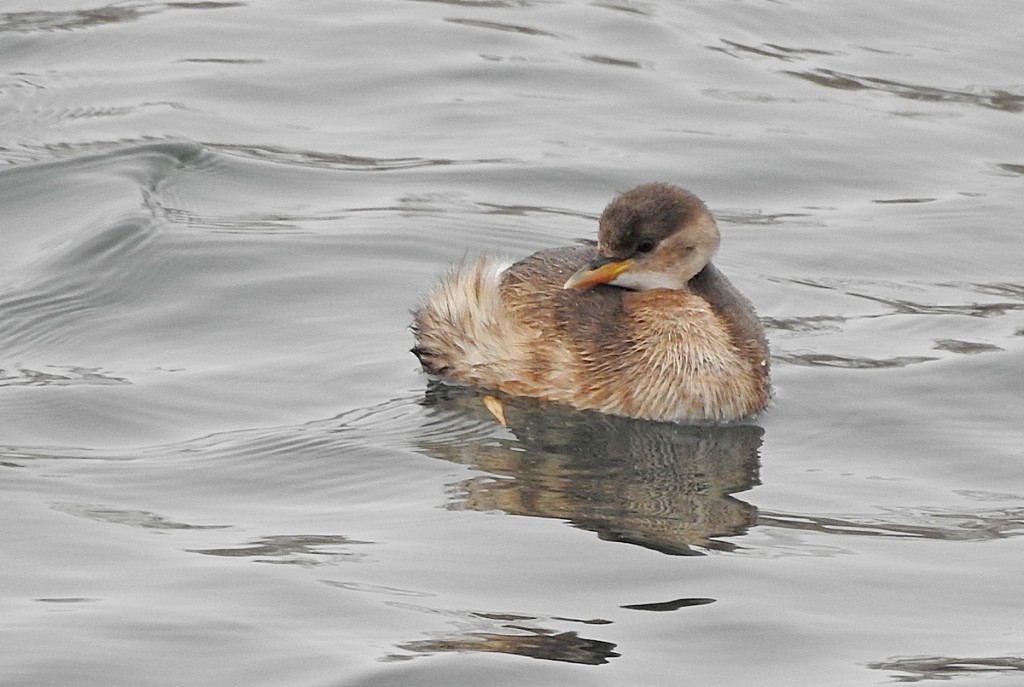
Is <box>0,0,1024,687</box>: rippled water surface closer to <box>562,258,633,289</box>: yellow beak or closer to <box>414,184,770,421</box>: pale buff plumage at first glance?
<box>414,184,770,421</box>: pale buff plumage

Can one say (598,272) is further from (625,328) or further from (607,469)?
(607,469)

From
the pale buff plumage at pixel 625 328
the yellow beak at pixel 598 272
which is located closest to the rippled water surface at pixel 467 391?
the pale buff plumage at pixel 625 328

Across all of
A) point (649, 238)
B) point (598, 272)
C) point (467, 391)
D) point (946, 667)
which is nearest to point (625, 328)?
point (598, 272)

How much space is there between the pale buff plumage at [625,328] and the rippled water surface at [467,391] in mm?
149

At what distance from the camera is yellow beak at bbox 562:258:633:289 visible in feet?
29.7

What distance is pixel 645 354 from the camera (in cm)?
909

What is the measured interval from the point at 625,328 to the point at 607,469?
1059mm

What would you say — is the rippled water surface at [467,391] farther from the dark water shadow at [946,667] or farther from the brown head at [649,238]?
the brown head at [649,238]

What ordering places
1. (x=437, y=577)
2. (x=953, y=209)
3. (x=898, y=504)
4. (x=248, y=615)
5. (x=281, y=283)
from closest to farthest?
1. (x=248, y=615)
2. (x=437, y=577)
3. (x=898, y=504)
4. (x=281, y=283)
5. (x=953, y=209)

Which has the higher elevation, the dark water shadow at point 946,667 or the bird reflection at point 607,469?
the bird reflection at point 607,469

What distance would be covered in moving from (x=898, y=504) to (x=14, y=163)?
261 inches

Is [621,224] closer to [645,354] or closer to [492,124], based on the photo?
[645,354]

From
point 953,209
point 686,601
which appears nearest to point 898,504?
point 686,601

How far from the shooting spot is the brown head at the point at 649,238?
901cm
